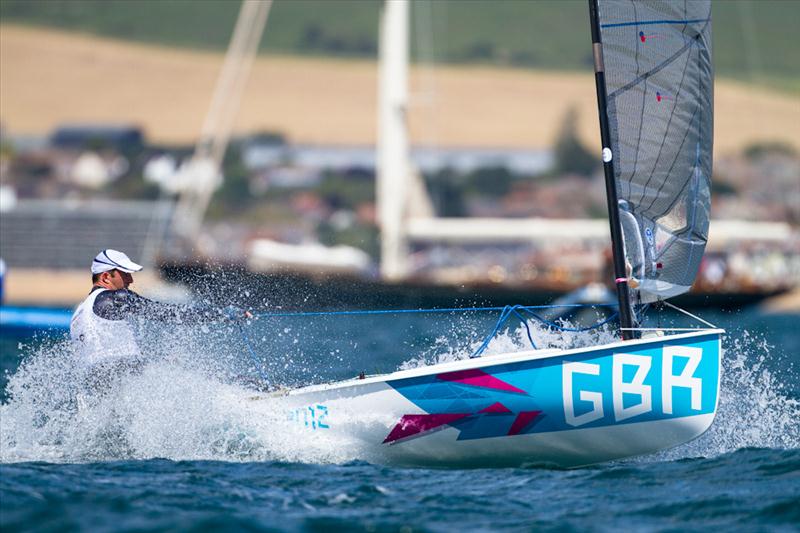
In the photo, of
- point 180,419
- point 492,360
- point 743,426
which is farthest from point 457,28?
point 492,360

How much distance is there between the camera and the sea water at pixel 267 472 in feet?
22.0

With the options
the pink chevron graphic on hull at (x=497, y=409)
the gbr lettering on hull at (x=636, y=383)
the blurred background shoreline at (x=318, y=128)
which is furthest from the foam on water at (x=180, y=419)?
the blurred background shoreline at (x=318, y=128)

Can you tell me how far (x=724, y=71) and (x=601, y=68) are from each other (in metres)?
90.8

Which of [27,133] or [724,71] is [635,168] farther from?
[724,71]

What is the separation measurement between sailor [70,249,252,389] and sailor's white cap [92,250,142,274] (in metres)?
0.02

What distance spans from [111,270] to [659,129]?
393cm

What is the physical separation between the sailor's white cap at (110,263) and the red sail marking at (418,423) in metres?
2.08

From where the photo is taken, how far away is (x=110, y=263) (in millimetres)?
8570

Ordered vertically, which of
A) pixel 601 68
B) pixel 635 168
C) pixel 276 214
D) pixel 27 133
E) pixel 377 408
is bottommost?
pixel 377 408

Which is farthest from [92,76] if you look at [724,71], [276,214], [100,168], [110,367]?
[110,367]

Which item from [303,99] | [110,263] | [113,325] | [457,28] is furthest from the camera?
[457,28]

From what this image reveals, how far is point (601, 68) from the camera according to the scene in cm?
860

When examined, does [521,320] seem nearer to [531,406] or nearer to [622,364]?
[531,406]

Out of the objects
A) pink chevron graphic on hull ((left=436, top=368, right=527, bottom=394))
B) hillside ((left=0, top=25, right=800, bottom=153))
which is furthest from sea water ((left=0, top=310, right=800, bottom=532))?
hillside ((left=0, top=25, right=800, bottom=153))
